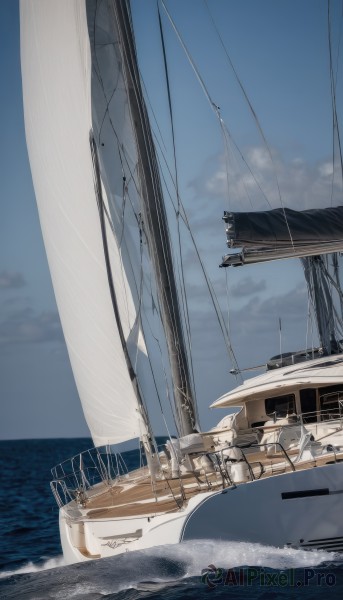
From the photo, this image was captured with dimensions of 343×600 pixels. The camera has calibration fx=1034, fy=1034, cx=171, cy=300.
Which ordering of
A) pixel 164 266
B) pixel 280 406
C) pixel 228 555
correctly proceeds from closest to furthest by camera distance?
pixel 228 555 < pixel 164 266 < pixel 280 406

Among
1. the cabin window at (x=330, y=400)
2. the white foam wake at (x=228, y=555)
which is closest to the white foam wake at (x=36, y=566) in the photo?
the white foam wake at (x=228, y=555)

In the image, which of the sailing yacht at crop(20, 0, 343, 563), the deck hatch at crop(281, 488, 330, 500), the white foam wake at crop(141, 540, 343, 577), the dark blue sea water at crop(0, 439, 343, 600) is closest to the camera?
the dark blue sea water at crop(0, 439, 343, 600)

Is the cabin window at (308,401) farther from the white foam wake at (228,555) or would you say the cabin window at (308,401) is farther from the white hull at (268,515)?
the white foam wake at (228,555)

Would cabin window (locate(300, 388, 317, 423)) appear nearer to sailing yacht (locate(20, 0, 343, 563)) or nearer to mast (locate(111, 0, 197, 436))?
sailing yacht (locate(20, 0, 343, 563))

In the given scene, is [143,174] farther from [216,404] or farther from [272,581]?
[272,581]

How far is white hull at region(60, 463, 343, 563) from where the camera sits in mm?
12727

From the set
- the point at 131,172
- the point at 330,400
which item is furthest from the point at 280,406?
the point at 131,172

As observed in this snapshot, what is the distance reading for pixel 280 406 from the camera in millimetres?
17766

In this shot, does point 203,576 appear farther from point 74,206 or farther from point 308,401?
point 74,206

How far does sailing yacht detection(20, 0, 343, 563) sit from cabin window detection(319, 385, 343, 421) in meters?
0.02

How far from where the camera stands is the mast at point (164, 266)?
16984mm

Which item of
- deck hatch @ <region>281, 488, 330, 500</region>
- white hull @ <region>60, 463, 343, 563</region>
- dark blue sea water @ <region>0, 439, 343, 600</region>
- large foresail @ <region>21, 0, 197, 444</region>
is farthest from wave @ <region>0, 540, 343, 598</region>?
large foresail @ <region>21, 0, 197, 444</region>

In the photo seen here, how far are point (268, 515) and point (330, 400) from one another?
A: 16.0 feet

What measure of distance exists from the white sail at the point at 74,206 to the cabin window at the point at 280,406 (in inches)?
99.0
